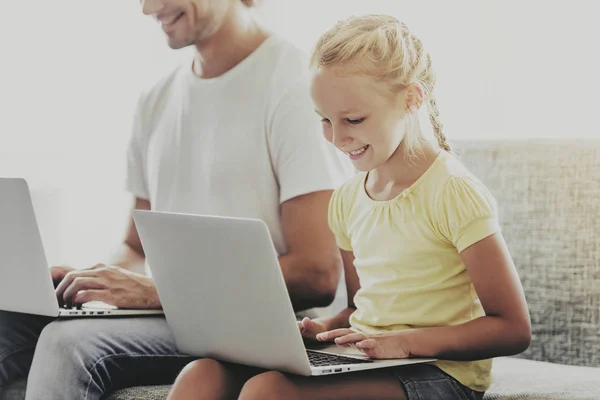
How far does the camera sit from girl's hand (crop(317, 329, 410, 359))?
1.25m

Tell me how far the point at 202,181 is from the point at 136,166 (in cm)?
24

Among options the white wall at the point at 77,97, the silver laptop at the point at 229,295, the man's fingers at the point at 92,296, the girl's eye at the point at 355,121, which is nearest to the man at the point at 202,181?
the man's fingers at the point at 92,296

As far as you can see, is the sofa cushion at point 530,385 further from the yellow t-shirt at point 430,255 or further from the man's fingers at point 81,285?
the man's fingers at point 81,285

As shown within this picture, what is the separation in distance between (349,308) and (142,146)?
2.11ft

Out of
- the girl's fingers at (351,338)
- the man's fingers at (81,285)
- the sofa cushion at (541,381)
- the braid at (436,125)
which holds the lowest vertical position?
the sofa cushion at (541,381)

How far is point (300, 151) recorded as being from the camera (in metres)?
1.68

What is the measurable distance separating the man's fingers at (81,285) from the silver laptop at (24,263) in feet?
0.09

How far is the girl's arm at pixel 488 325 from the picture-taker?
4.15 feet

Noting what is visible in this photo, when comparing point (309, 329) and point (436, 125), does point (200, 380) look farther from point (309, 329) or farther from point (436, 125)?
point (436, 125)

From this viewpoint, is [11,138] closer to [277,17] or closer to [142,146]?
[277,17]

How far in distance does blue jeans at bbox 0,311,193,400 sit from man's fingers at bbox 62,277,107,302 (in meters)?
0.06

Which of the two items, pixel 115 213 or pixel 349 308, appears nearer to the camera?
pixel 349 308

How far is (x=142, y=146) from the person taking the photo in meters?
1.96

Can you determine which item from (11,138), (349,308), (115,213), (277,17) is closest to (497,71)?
(277,17)
